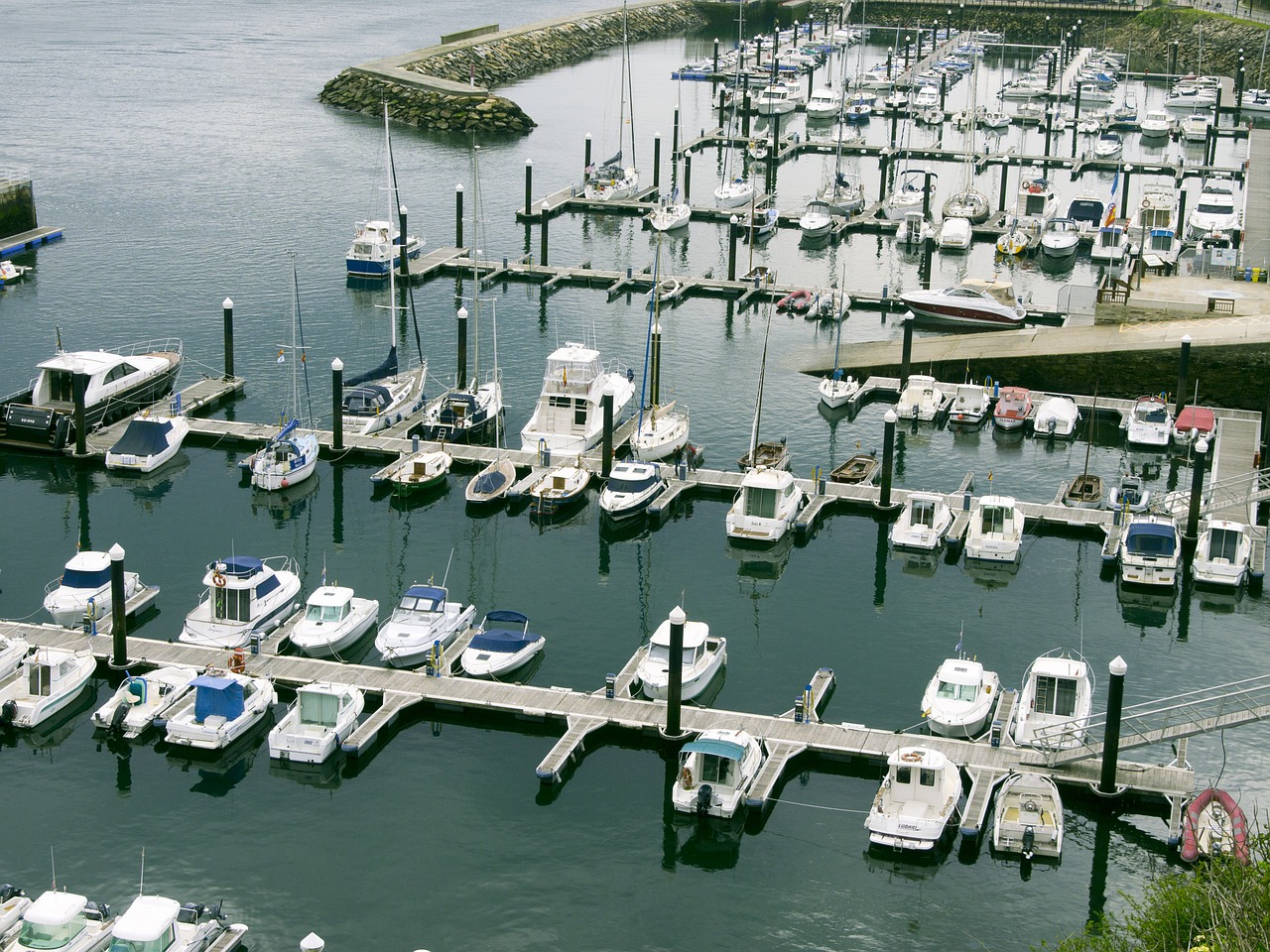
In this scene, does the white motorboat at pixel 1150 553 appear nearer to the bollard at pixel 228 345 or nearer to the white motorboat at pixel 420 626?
the white motorboat at pixel 420 626

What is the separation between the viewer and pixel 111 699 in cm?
4428

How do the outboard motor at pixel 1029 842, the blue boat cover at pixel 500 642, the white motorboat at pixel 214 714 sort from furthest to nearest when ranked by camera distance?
the blue boat cover at pixel 500 642
the white motorboat at pixel 214 714
the outboard motor at pixel 1029 842

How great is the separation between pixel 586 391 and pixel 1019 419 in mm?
17539

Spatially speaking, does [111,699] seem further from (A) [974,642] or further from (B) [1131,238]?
(B) [1131,238]

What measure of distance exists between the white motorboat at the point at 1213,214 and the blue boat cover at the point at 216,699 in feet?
232

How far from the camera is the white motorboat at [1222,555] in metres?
54.4

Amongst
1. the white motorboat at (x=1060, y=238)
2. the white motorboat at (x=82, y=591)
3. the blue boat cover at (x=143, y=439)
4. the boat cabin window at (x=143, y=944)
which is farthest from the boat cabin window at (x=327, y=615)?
the white motorboat at (x=1060, y=238)

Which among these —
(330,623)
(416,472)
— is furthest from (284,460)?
(330,623)

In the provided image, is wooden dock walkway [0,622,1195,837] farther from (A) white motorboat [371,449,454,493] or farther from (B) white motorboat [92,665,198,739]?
(A) white motorboat [371,449,454,493]

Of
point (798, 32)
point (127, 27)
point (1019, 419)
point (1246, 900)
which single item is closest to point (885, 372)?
point (1019, 419)

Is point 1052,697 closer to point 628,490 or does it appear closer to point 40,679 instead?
point 628,490

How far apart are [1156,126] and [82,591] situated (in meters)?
106

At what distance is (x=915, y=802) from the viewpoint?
40250 mm

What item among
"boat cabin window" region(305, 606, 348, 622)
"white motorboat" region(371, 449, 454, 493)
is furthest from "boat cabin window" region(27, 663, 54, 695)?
"white motorboat" region(371, 449, 454, 493)
